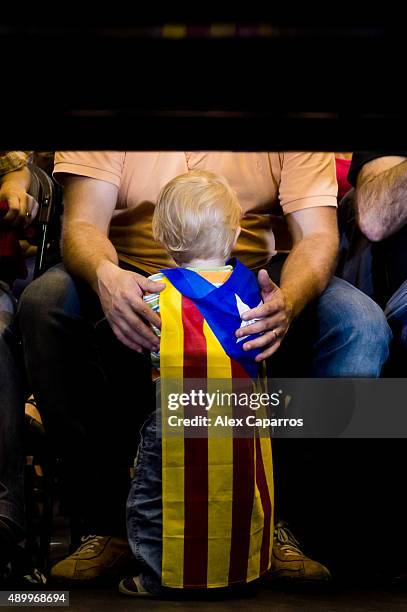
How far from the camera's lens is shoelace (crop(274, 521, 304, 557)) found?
154 cm

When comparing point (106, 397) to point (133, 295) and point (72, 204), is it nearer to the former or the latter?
point (133, 295)

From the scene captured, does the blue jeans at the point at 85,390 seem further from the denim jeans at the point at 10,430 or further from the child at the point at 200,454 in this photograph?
the child at the point at 200,454

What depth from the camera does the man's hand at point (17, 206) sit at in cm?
190

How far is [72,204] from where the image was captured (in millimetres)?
1836

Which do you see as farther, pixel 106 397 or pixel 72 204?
pixel 72 204

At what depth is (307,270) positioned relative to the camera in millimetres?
1695

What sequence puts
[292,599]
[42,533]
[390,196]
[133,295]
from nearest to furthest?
[292,599] < [133,295] < [42,533] < [390,196]

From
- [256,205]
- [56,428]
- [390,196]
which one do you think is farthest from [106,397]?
[390,196]

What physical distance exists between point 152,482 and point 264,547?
224 mm

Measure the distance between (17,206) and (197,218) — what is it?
0.53 metres

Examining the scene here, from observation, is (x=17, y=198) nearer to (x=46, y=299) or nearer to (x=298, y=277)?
(x=46, y=299)

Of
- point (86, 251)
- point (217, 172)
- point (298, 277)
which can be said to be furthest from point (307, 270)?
point (86, 251)

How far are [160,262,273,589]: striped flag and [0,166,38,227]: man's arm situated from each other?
570 mm

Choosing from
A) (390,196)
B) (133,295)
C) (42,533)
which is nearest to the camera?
(133,295)
